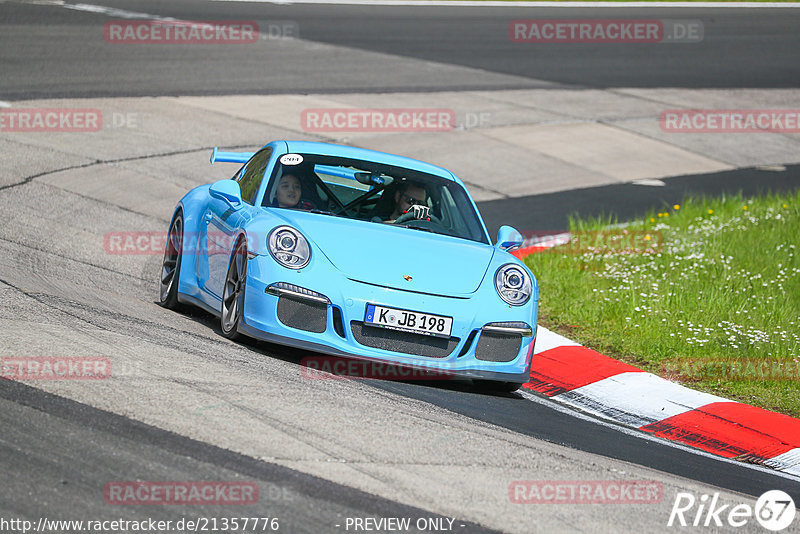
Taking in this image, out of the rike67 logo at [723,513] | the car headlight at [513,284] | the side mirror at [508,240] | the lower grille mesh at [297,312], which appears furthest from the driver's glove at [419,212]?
the rike67 logo at [723,513]

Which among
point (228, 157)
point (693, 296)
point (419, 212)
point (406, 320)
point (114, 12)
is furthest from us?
point (114, 12)

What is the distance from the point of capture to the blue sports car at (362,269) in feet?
21.1

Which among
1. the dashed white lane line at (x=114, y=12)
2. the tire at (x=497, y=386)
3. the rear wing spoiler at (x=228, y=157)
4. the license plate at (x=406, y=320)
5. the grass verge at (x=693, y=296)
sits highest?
the dashed white lane line at (x=114, y=12)

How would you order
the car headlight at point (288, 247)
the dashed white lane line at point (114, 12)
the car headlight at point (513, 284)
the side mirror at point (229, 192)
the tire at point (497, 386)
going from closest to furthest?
the car headlight at point (288, 247) < the car headlight at point (513, 284) < the tire at point (497, 386) < the side mirror at point (229, 192) < the dashed white lane line at point (114, 12)

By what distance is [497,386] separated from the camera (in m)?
7.06

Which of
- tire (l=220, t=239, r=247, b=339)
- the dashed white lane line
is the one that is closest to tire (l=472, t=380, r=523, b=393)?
tire (l=220, t=239, r=247, b=339)

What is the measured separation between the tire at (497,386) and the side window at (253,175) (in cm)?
196

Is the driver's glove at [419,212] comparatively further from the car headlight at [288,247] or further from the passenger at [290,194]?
the car headlight at [288,247]

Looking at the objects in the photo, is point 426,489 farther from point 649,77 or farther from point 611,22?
point 611,22

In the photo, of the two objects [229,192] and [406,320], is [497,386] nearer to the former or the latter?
[406,320]

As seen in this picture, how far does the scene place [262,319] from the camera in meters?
6.50

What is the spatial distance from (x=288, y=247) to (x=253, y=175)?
149cm

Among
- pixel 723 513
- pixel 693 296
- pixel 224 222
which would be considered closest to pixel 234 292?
pixel 224 222

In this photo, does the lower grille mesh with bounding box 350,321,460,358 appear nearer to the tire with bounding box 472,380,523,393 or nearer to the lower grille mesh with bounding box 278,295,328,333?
the lower grille mesh with bounding box 278,295,328,333
